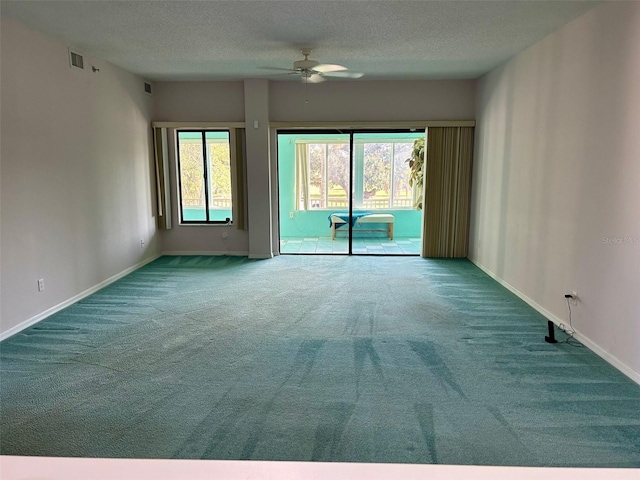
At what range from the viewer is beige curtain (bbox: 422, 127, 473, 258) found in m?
6.57

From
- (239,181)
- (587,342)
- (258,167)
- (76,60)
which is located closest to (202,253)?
(239,181)

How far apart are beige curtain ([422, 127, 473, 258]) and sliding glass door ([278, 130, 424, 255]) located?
7.06 feet

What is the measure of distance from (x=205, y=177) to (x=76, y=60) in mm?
2644

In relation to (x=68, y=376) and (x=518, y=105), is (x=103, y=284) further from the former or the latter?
(x=518, y=105)

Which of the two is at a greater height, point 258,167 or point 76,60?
point 76,60

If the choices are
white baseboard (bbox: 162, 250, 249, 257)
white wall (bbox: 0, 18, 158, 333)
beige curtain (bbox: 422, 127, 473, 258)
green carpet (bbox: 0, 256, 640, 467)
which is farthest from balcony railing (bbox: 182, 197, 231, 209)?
beige curtain (bbox: 422, 127, 473, 258)

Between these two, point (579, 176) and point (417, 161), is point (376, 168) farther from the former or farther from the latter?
point (579, 176)

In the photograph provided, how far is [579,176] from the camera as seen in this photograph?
3578 mm

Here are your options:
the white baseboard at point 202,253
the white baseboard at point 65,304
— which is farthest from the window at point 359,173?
the white baseboard at point 65,304

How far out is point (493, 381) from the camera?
2.86 metres

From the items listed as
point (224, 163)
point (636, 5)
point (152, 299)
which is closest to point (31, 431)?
point (152, 299)

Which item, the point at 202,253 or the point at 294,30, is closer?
the point at 294,30

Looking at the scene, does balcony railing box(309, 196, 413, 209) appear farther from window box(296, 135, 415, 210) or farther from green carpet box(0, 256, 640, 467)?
green carpet box(0, 256, 640, 467)

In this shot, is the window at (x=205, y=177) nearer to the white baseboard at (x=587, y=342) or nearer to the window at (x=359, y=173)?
the window at (x=359, y=173)
